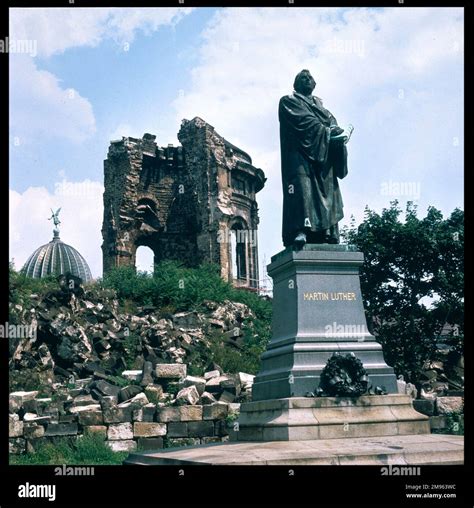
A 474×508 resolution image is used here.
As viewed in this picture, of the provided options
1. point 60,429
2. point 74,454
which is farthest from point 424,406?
point 60,429

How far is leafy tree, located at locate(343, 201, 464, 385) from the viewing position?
19.5m

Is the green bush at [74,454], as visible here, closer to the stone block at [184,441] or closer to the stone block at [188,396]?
the stone block at [184,441]

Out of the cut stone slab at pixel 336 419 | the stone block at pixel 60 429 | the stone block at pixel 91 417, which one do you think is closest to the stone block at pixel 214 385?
the stone block at pixel 91 417

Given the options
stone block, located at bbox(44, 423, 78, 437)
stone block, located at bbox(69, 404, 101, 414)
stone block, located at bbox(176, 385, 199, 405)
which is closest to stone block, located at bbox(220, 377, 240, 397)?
stone block, located at bbox(176, 385, 199, 405)

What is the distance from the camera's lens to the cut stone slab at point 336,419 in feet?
26.9

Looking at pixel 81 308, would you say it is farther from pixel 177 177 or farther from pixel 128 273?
pixel 177 177

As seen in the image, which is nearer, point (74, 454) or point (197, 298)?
point (74, 454)

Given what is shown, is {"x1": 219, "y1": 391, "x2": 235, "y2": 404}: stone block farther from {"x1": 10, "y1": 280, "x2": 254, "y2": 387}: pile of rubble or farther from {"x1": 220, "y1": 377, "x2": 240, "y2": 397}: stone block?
{"x1": 10, "y1": 280, "x2": 254, "y2": 387}: pile of rubble

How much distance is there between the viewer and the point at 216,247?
116 feet

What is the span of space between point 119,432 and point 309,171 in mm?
6143

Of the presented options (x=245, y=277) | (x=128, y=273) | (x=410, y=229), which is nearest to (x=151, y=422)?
(x=410, y=229)

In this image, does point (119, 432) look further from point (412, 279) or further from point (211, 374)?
point (412, 279)

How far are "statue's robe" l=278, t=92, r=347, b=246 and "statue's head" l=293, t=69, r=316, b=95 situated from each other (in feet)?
0.55

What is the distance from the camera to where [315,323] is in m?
9.23
